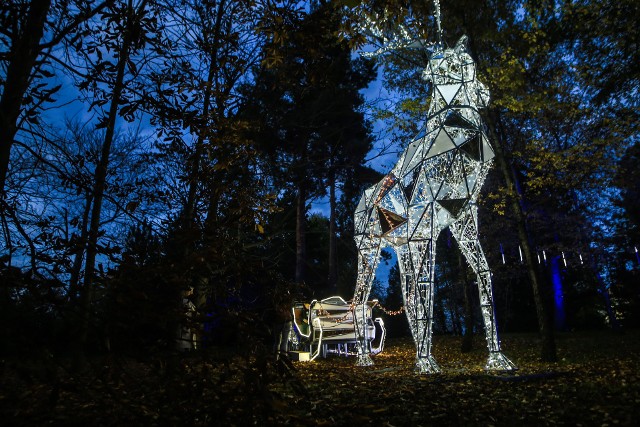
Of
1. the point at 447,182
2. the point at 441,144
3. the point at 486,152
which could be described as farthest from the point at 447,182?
the point at 486,152

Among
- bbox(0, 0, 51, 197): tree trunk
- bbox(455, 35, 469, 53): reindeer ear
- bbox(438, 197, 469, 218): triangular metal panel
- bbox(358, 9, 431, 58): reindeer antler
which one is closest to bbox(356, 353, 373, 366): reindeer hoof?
bbox(438, 197, 469, 218): triangular metal panel

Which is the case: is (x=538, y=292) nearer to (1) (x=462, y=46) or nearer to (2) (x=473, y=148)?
(2) (x=473, y=148)

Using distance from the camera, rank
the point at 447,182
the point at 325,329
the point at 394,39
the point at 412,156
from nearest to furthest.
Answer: the point at 447,182 → the point at 412,156 → the point at 394,39 → the point at 325,329

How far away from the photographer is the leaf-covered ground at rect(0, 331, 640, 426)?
2242mm

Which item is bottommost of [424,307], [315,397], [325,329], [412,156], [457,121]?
[315,397]

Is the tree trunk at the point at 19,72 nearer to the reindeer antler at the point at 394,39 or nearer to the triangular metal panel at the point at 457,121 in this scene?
the reindeer antler at the point at 394,39

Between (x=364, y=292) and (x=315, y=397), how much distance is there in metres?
4.20

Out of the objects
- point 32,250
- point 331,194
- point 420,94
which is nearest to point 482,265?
point 32,250

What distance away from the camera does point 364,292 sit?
905cm

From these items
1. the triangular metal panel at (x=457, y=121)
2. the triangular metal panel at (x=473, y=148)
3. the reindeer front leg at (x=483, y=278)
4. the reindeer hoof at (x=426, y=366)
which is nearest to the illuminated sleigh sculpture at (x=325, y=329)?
the reindeer hoof at (x=426, y=366)

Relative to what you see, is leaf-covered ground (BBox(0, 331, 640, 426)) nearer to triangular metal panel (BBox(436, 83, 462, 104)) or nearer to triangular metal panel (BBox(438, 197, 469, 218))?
triangular metal panel (BBox(438, 197, 469, 218))

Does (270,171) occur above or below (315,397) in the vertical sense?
above

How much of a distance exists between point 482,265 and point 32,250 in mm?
6364

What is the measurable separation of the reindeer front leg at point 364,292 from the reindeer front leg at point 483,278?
217 centimetres
